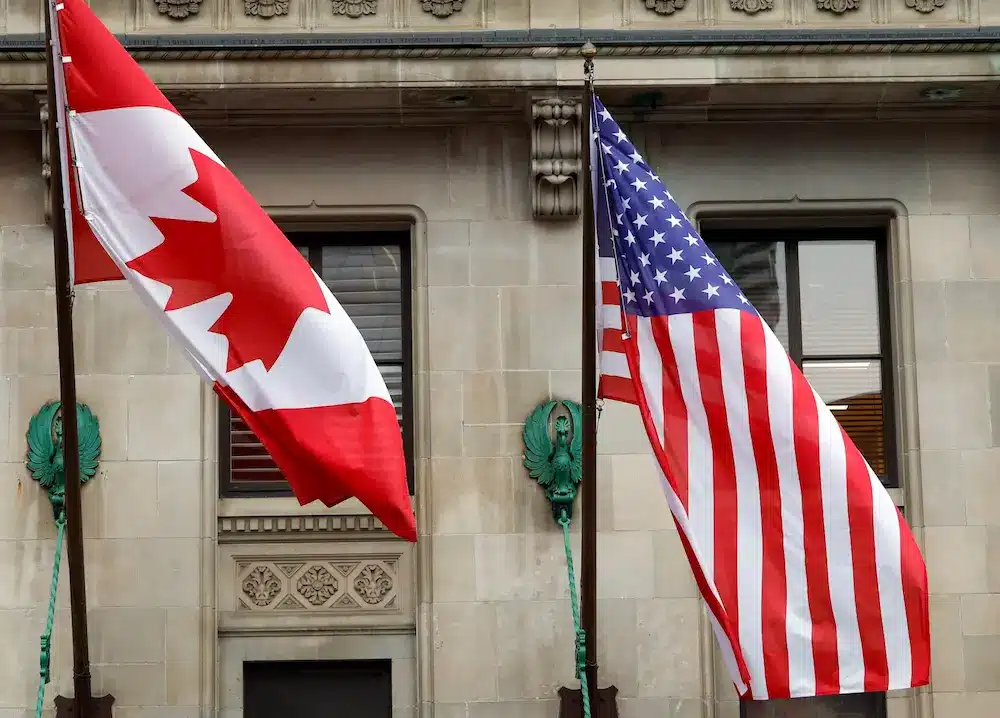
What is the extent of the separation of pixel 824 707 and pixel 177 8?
863 cm

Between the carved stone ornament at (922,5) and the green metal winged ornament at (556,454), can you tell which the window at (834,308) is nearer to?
the carved stone ornament at (922,5)

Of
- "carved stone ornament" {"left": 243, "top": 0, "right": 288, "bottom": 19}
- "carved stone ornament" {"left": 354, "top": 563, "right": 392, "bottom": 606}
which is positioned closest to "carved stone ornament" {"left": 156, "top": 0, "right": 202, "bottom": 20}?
"carved stone ornament" {"left": 243, "top": 0, "right": 288, "bottom": 19}

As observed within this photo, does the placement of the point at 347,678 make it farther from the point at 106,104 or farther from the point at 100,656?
the point at 106,104

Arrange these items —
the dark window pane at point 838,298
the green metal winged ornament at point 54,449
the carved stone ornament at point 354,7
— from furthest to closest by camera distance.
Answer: the dark window pane at point 838,298, the carved stone ornament at point 354,7, the green metal winged ornament at point 54,449

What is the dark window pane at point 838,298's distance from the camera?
14562mm

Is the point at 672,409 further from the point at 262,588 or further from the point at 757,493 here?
the point at 262,588

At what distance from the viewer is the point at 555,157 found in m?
13.8

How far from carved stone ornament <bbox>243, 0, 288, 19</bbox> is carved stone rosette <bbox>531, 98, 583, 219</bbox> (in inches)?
98.9

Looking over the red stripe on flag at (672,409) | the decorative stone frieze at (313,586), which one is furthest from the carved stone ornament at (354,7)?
the red stripe on flag at (672,409)

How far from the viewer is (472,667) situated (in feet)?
43.8

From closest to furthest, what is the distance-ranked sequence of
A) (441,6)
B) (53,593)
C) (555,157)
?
(53,593)
(555,157)
(441,6)

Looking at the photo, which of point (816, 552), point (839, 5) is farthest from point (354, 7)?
point (816, 552)

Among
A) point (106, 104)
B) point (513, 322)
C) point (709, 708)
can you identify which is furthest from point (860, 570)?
point (106, 104)

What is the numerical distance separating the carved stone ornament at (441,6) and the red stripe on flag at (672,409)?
5050mm
